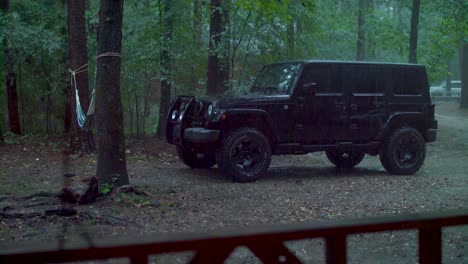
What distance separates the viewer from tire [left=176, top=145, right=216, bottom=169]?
464 inches

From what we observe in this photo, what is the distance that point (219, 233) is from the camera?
289 cm

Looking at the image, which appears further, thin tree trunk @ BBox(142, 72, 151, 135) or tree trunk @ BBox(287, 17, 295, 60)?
thin tree trunk @ BBox(142, 72, 151, 135)

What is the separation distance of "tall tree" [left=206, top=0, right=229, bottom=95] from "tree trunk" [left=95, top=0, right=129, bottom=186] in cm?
566

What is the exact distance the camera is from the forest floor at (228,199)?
687 centimetres

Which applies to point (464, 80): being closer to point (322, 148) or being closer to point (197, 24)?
point (197, 24)

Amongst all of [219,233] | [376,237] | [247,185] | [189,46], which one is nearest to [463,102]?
[189,46]

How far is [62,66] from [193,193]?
8117mm

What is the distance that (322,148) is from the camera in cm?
1143

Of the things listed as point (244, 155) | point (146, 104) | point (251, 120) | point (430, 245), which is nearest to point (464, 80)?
point (146, 104)

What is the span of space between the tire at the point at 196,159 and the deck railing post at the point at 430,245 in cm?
845

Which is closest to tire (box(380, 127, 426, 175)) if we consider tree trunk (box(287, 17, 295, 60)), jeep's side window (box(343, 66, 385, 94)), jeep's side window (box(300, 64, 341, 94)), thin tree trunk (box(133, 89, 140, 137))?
jeep's side window (box(343, 66, 385, 94))

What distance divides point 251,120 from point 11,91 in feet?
27.7

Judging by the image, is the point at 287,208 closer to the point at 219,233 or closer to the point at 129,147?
the point at 219,233

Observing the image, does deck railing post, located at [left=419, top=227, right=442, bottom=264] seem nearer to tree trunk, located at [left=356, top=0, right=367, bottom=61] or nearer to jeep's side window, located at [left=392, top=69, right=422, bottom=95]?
jeep's side window, located at [left=392, top=69, right=422, bottom=95]
